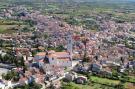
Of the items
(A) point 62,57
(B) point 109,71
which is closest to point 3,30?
(A) point 62,57

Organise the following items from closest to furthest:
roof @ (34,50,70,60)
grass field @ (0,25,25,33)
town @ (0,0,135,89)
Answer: town @ (0,0,135,89), roof @ (34,50,70,60), grass field @ (0,25,25,33)

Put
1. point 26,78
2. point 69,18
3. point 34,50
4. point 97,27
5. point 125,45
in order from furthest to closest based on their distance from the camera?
1. point 69,18
2. point 97,27
3. point 125,45
4. point 34,50
5. point 26,78

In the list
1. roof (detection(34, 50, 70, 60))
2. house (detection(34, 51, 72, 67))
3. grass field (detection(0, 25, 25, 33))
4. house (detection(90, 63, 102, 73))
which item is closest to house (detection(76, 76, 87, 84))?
house (detection(90, 63, 102, 73))

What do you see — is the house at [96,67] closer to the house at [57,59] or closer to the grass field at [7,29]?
the house at [57,59]

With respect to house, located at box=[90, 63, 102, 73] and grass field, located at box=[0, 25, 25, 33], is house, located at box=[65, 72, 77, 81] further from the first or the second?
grass field, located at box=[0, 25, 25, 33]

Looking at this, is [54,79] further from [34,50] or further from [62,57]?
[34,50]

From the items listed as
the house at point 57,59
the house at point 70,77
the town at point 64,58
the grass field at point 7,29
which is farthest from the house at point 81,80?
the grass field at point 7,29

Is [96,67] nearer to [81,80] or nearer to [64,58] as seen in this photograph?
A: [64,58]

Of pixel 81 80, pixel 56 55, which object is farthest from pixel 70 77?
pixel 56 55

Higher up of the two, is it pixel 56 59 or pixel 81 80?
pixel 56 59
